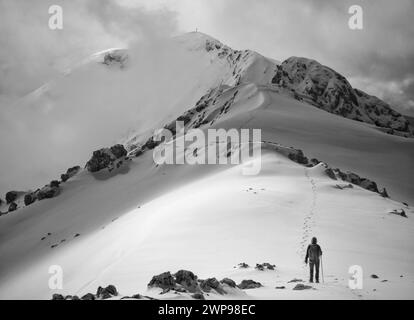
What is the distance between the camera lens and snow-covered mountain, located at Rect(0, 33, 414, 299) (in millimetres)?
20597

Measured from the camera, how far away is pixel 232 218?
31000mm

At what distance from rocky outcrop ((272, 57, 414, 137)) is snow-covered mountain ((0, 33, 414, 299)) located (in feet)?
135

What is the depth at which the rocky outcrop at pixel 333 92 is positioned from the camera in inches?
5221

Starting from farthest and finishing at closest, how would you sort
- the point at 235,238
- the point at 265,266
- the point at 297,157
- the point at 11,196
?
the point at 11,196, the point at 297,157, the point at 235,238, the point at 265,266

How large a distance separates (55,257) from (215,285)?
33.2 m

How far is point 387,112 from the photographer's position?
474ft

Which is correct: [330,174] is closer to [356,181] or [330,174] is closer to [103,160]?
[356,181]

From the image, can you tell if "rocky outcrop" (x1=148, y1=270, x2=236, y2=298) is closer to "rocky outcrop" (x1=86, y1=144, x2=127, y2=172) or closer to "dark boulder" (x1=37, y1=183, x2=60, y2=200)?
"dark boulder" (x1=37, y1=183, x2=60, y2=200)

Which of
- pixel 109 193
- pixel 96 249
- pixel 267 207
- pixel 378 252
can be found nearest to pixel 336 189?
pixel 267 207

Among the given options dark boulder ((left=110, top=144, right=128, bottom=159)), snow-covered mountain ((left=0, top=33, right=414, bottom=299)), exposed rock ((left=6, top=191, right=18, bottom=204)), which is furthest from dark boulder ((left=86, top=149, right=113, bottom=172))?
exposed rock ((left=6, top=191, right=18, bottom=204))

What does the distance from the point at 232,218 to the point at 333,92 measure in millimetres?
111125

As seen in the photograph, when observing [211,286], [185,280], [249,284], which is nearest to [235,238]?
[249,284]

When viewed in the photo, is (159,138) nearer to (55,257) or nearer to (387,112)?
(55,257)

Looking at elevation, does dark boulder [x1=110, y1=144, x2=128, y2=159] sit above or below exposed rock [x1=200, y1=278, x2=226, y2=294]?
above
